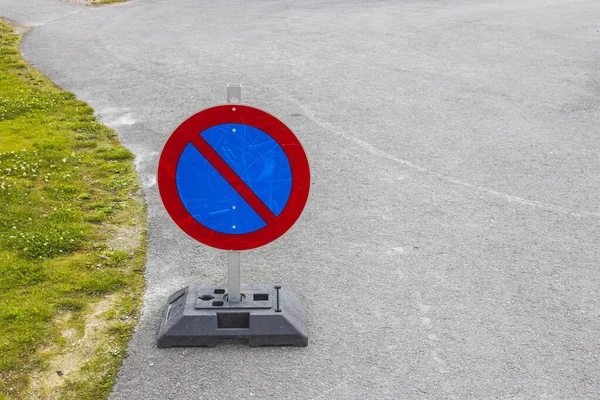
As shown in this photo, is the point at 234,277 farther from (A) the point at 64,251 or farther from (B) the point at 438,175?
(B) the point at 438,175

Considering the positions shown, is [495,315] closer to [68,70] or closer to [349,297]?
[349,297]

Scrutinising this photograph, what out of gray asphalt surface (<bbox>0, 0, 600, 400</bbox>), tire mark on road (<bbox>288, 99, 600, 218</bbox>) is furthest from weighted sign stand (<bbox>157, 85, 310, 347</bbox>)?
tire mark on road (<bbox>288, 99, 600, 218</bbox>)

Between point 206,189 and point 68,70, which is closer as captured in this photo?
point 206,189

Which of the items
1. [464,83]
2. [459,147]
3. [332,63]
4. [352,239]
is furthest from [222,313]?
[332,63]

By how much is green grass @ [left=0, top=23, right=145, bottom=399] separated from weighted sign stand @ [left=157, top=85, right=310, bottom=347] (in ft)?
1.76

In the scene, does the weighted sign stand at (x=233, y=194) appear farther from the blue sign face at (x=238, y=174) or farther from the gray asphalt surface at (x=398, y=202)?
the gray asphalt surface at (x=398, y=202)

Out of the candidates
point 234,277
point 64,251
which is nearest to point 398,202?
point 234,277

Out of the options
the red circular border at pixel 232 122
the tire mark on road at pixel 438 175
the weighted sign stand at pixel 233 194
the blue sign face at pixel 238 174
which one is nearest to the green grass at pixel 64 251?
the weighted sign stand at pixel 233 194

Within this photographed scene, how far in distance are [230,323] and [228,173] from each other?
3.22 feet

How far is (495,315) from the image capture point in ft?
16.2

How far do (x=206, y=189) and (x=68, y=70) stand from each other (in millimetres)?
8724

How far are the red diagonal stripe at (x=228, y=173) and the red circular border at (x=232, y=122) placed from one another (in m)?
0.07

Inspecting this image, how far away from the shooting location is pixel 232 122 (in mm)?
4316

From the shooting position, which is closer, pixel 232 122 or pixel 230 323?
pixel 232 122
